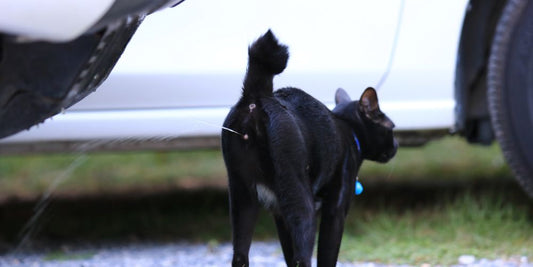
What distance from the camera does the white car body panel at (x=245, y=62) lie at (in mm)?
3156

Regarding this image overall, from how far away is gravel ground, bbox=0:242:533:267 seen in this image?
305 centimetres

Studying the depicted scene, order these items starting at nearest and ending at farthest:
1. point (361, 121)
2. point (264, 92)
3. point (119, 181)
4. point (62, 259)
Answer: point (264, 92) → point (361, 121) → point (62, 259) → point (119, 181)

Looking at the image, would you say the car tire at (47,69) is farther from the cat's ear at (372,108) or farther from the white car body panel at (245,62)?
the white car body panel at (245,62)

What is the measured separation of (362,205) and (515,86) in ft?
4.42

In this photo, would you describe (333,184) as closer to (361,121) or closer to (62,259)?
(361,121)

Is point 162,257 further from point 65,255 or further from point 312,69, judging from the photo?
point 312,69

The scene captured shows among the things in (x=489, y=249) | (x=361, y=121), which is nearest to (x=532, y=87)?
(x=489, y=249)

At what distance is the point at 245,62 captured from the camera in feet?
10.5

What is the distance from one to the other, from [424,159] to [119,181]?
2.27 meters

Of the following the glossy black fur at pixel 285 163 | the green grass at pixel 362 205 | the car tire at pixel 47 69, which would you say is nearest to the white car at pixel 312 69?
the green grass at pixel 362 205

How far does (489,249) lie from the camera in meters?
3.21

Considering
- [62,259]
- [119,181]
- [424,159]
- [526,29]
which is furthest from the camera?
[424,159]

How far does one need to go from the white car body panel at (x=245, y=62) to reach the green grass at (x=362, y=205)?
54 cm

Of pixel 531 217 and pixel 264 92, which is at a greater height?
pixel 264 92
